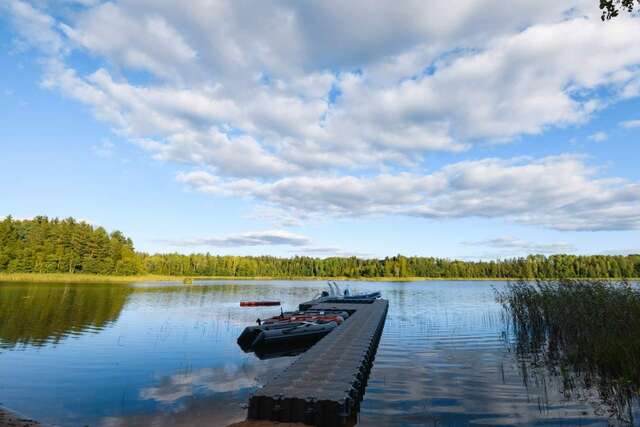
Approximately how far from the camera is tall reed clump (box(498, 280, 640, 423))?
11406 mm

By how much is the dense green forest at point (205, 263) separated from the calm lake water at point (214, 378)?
10985 mm

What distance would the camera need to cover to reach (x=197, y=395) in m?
12.2

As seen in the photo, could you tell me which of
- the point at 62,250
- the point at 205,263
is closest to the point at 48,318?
the point at 62,250

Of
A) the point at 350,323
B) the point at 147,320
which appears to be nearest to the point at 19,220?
the point at 147,320

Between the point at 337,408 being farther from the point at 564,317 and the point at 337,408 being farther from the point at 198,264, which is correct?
the point at 198,264

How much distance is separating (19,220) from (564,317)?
125 meters

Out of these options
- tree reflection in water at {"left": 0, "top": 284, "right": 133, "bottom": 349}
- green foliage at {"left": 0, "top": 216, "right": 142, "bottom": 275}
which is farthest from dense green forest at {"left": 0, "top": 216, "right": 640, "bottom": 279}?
tree reflection in water at {"left": 0, "top": 284, "right": 133, "bottom": 349}

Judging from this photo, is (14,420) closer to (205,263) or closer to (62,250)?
(62,250)

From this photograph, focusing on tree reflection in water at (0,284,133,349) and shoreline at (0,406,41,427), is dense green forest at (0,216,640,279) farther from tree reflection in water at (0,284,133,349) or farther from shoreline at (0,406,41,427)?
tree reflection in water at (0,284,133,349)

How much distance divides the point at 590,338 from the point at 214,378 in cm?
1409

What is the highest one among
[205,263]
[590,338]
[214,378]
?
[205,263]

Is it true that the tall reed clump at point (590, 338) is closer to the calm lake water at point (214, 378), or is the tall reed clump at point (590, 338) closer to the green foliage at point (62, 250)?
the calm lake water at point (214, 378)

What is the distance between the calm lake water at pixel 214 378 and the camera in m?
10.5

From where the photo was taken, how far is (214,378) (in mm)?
14461
